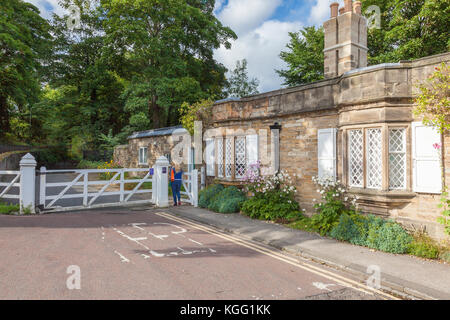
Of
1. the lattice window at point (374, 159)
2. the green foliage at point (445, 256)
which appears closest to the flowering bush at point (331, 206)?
the lattice window at point (374, 159)

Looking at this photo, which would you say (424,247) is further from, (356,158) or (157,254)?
(157,254)

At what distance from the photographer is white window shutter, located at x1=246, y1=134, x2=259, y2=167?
1173cm

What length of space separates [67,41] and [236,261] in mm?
30120

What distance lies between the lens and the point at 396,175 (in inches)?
305

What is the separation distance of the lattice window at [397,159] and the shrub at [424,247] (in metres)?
1.29

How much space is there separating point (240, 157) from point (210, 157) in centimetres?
219

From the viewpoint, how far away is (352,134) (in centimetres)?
857

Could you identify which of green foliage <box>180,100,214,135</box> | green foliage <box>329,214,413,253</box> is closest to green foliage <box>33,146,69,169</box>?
green foliage <box>180,100,214,135</box>

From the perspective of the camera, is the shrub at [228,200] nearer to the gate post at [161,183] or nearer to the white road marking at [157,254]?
the gate post at [161,183]

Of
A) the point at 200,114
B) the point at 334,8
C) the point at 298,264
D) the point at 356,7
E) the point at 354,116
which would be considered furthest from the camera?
the point at 200,114

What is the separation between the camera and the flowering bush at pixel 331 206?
8.48 metres

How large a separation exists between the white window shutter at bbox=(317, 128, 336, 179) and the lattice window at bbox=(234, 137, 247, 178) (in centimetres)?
339

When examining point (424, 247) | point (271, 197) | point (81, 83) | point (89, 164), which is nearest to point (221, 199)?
point (271, 197)

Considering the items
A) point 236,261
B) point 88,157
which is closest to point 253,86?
point 88,157
